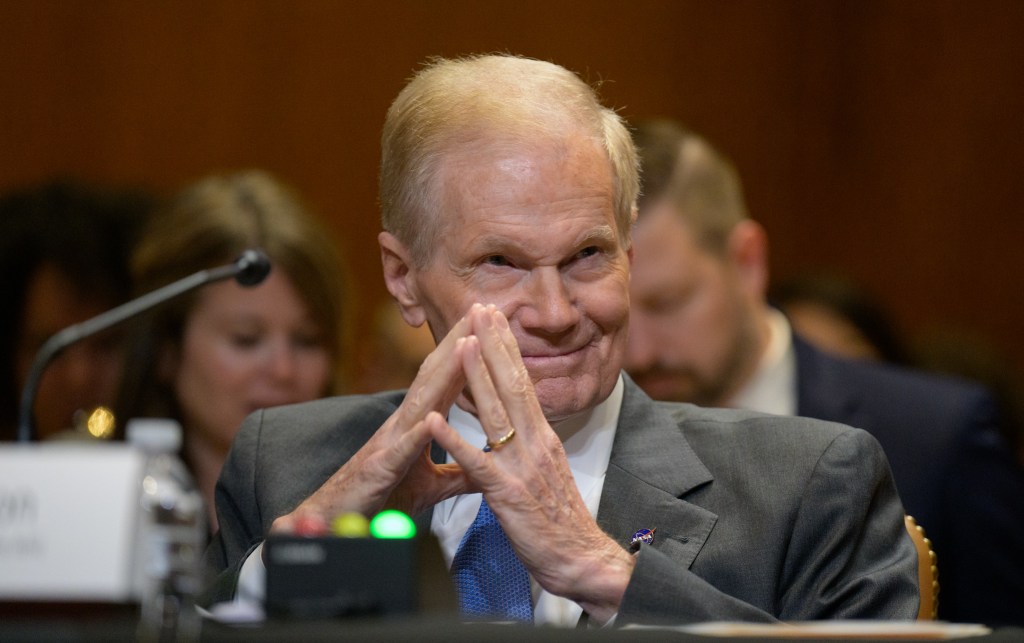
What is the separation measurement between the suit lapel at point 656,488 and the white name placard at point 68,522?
3.00 feet

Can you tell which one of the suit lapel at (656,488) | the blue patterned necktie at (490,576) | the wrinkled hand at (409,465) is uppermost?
the wrinkled hand at (409,465)

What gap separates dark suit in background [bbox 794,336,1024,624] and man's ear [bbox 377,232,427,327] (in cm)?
199

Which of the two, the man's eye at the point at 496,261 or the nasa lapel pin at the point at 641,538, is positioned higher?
the man's eye at the point at 496,261

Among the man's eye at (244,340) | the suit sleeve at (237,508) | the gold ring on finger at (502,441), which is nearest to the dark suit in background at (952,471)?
the man's eye at (244,340)

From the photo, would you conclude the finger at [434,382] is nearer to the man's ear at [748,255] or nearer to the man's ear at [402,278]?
the man's ear at [402,278]

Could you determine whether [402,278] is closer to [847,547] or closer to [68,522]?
[847,547]

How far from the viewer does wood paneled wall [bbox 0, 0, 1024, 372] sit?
5367 millimetres

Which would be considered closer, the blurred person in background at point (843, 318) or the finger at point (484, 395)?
the finger at point (484, 395)

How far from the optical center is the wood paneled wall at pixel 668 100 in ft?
17.6

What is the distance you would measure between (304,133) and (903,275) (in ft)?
8.01

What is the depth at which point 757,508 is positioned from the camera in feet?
7.15

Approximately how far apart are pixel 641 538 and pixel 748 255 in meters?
2.44

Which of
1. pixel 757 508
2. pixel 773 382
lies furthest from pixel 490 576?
pixel 773 382

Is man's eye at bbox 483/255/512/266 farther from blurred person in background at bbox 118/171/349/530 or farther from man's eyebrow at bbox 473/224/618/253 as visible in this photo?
blurred person in background at bbox 118/171/349/530
